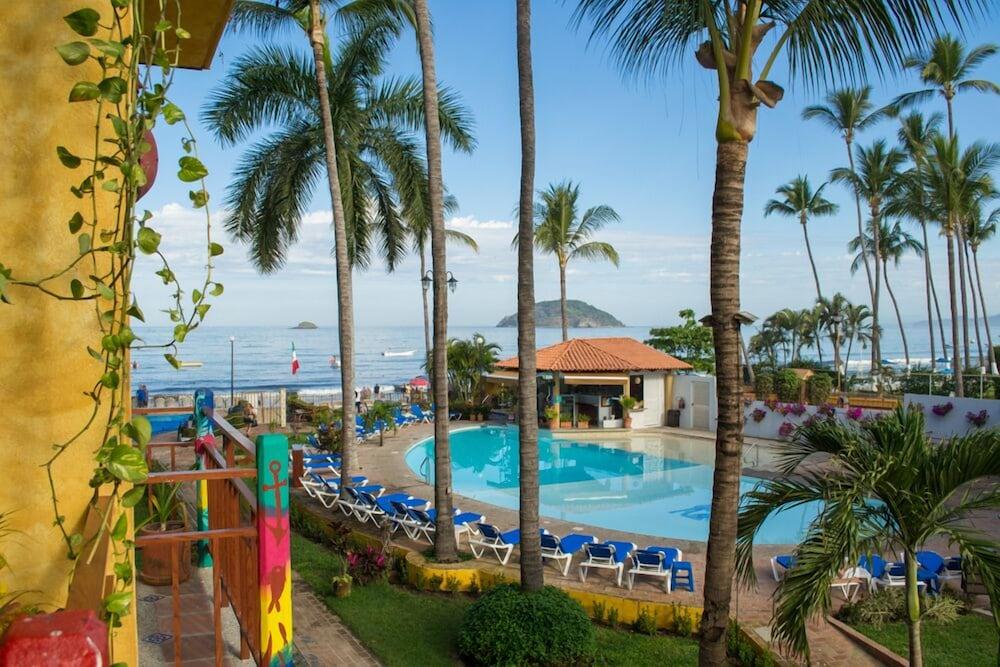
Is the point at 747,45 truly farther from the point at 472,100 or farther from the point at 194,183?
the point at 472,100

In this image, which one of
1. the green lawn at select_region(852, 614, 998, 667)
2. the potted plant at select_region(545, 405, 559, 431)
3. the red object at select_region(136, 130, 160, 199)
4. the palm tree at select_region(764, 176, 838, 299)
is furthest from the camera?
the palm tree at select_region(764, 176, 838, 299)

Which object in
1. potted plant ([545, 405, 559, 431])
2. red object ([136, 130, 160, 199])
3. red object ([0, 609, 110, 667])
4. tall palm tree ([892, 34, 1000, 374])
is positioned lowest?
potted plant ([545, 405, 559, 431])

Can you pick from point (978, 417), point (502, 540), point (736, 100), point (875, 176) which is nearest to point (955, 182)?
point (978, 417)

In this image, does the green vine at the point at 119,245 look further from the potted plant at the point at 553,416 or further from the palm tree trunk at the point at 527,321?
the potted plant at the point at 553,416

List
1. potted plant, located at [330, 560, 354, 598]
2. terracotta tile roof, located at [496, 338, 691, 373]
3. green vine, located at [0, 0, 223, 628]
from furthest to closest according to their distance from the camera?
terracotta tile roof, located at [496, 338, 691, 373]
potted plant, located at [330, 560, 354, 598]
green vine, located at [0, 0, 223, 628]

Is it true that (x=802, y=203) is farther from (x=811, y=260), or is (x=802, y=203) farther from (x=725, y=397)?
(x=725, y=397)

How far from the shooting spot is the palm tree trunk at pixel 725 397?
16.9 ft

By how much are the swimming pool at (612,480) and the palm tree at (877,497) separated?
5.79 m

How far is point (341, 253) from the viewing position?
14117 millimetres

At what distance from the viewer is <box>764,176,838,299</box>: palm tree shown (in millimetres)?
40062

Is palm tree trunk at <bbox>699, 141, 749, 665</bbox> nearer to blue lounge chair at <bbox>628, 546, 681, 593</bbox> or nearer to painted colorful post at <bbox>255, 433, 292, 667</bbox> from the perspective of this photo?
painted colorful post at <bbox>255, 433, 292, 667</bbox>

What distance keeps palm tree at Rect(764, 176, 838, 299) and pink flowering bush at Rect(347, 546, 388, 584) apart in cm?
3745

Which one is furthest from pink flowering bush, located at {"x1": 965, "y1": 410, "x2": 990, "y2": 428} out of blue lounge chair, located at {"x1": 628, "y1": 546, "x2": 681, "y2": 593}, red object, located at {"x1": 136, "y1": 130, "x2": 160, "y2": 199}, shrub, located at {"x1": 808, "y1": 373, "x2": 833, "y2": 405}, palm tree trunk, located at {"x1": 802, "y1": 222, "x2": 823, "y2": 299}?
palm tree trunk, located at {"x1": 802, "y1": 222, "x2": 823, "y2": 299}

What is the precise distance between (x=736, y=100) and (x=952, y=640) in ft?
23.4
